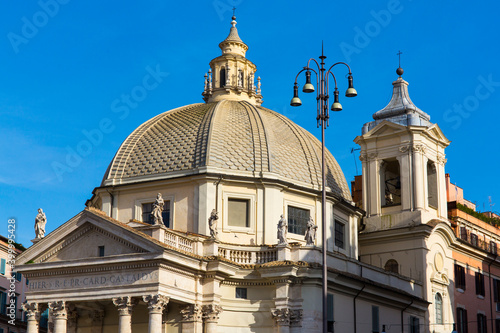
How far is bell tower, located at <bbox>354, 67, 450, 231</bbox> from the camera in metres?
55.8

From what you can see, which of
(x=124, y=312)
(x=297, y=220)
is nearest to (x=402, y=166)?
(x=297, y=220)

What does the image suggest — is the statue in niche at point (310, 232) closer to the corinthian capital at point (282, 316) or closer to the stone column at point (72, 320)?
the corinthian capital at point (282, 316)

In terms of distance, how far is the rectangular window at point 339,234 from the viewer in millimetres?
51812

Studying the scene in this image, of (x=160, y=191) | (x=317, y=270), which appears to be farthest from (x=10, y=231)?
(x=317, y=270)

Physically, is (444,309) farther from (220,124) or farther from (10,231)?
(10,231)

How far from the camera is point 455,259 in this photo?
5775 centimetres

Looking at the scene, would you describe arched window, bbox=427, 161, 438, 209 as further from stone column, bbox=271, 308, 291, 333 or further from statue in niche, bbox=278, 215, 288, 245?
stone column, bbox=271, 308, 291, 333

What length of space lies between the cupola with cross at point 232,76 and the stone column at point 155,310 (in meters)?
17.2

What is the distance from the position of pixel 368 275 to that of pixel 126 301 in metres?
14.3

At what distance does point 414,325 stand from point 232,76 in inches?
713

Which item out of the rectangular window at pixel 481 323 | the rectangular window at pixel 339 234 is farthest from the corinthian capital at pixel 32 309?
the rectangular window at pixel 481 323

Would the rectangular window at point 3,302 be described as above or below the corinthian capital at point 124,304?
above

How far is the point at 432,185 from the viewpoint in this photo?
58188 millimetres

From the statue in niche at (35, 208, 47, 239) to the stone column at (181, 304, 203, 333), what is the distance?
8.35 metres
